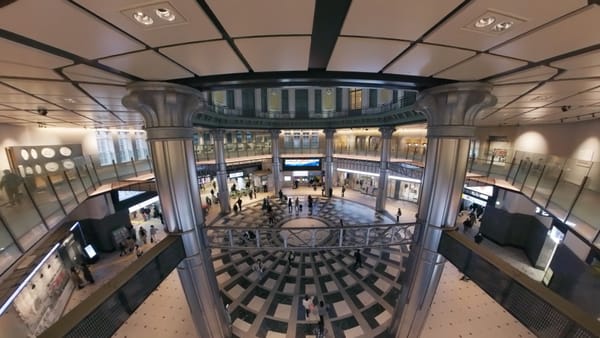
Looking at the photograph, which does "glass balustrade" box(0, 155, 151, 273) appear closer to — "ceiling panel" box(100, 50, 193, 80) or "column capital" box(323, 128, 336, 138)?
"ceiling panel" box(100, 50, 193, 80)

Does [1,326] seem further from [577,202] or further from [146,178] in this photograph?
[577,202]

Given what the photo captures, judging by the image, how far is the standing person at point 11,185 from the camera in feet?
13.9

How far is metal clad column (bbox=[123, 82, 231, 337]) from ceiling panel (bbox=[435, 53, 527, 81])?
4404 mm

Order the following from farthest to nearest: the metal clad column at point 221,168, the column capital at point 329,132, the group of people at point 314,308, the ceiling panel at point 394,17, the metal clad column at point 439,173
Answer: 1. the column capital at point 329,132
2. the metal clad column at point 221,168
3. the group of people at point 314,308
4. the metal clad column at point 439,173
5. the ceiling panel at point 394,17

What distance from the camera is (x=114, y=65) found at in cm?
266

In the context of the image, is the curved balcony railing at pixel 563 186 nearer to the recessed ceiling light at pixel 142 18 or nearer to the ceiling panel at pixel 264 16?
the ceiling panel at pixel 264 16

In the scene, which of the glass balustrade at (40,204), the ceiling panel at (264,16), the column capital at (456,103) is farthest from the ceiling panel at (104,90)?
the column capital at (456,103)

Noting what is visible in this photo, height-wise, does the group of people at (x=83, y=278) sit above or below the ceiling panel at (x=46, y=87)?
below

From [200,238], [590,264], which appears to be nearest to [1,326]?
[200,238]

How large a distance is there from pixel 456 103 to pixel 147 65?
16.7 feet

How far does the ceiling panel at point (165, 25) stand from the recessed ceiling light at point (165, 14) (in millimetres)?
34

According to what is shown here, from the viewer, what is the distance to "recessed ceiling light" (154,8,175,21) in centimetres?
152

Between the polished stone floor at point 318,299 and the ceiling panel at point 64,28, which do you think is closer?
the ceiling panel at point 64,28

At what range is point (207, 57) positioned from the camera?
2643 mm
